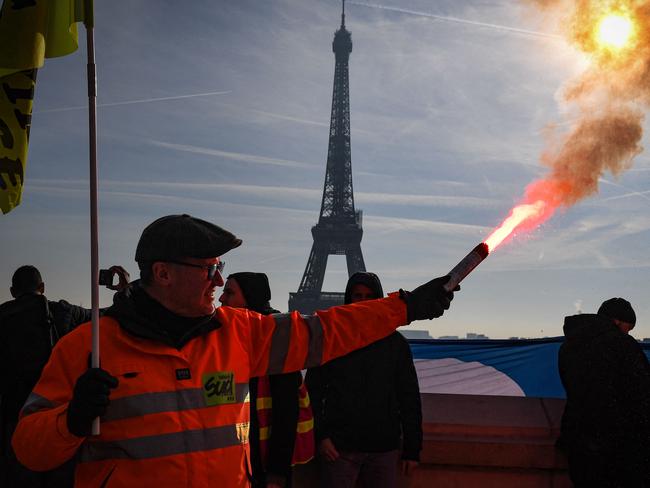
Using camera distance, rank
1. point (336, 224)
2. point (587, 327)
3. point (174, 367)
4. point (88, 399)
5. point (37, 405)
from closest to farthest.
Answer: point (88, 399) → point (37, 405) → point (174, 367) → point (587, 327) → point (336, 224)

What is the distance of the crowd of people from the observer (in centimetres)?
271

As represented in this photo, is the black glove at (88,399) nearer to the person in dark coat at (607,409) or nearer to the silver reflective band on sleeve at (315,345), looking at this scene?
the silver reflective band on sleeve at (315,345)

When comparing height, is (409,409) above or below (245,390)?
below

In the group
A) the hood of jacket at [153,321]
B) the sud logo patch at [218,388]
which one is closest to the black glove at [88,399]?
the hood of jacket at [153,321]

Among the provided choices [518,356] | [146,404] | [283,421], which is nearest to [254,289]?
[283,421]

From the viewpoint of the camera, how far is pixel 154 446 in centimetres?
271

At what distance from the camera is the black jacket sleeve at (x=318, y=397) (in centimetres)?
493

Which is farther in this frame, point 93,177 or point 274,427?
point 274,427

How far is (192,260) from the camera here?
120 inches

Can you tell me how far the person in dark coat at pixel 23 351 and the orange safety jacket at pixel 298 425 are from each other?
197 centimetres

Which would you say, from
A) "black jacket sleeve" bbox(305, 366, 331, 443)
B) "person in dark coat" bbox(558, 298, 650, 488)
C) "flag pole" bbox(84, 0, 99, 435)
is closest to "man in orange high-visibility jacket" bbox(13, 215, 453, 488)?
"flag pole" bbox(84, 0, 99, 435)

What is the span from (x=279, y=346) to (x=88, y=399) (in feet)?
3.34

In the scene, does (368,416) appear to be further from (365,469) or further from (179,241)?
(179,241)

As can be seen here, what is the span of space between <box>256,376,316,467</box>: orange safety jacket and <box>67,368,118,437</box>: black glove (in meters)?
1.86
